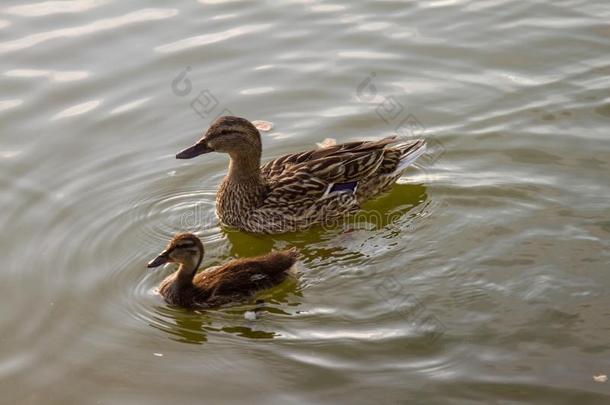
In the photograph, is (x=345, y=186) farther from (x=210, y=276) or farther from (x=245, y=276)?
(x=210, y=276)

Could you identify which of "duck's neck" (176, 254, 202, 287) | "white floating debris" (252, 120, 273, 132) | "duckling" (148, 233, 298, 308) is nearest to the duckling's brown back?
"duckling" (148, 233, 298, 308)

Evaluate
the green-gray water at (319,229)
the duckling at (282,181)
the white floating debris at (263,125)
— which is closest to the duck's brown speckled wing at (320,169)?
the duckling at (282,181)

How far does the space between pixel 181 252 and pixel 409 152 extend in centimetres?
304

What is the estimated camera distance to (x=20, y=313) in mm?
8680

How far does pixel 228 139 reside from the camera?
32.0ft

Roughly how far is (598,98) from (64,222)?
20.0 ft

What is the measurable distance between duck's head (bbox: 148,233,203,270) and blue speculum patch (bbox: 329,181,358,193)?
6.51 feet

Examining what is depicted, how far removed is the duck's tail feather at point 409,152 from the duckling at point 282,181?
0.26 metres

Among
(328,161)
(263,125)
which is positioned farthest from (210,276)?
(263,125)

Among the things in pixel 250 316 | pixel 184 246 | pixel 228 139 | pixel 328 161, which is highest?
pixel 228 139

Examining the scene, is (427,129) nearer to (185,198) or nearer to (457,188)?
(457,188)

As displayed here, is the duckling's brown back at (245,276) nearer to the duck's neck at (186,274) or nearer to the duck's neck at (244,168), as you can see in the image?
the duck's neck at (186,274)

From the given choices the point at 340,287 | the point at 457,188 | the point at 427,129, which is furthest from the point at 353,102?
the point at 340,287

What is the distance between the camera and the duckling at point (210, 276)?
8508mm
